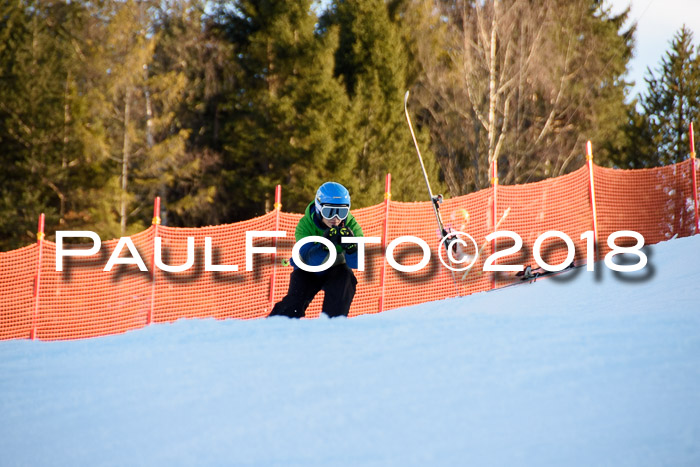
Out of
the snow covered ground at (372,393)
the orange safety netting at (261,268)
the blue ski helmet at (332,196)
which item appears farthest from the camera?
the orange safety netting at (261,268)

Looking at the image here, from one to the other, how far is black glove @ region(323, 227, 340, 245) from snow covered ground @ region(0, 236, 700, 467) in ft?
3.03

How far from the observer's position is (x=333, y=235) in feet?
21.6

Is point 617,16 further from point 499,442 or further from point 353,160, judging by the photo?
point 499,442

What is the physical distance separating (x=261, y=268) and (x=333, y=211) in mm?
4403

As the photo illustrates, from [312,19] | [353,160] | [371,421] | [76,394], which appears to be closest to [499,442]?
[371,421]

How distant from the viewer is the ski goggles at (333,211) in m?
6.52

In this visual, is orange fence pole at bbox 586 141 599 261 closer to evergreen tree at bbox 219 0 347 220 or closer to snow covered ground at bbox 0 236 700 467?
snow covered ground at bbox 0 236 700 467

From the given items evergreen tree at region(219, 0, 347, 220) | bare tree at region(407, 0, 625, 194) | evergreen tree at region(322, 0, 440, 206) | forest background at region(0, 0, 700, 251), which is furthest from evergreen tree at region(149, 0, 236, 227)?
bare tree at region(407, 0, 625, 194)

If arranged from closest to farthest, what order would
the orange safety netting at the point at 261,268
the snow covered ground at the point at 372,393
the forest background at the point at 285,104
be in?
the snow covered ground at the point at 372,393, the orange safety netting at the point at 261,268, the forest background at the point at 285,104

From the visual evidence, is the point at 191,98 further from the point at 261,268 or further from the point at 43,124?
the point at 261,268

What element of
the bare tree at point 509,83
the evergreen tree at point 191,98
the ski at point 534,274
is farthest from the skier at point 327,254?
the evergreen tree at point 191,98

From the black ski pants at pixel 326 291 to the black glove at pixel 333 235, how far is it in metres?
0.24

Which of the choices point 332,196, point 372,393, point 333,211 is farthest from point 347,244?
point 372,393

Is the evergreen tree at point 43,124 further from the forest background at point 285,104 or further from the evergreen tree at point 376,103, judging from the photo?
the evergreen tree at point 376,103
